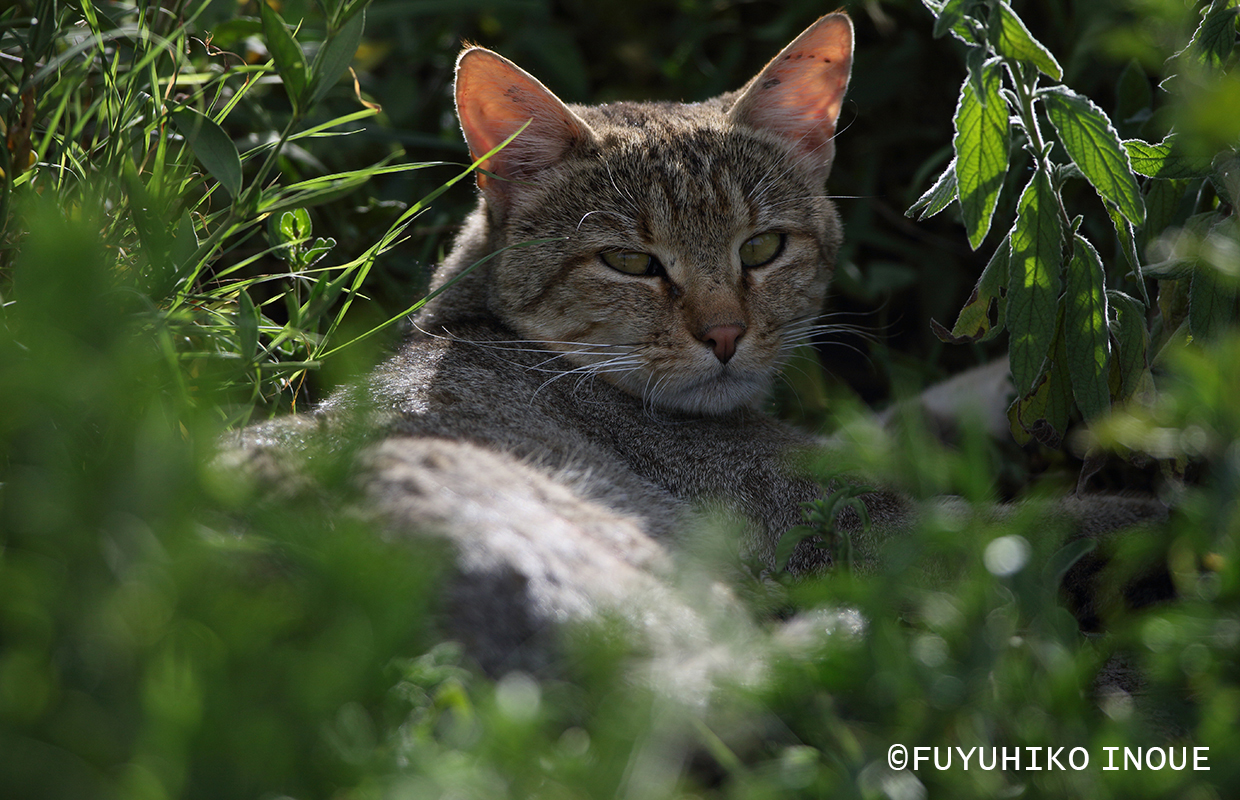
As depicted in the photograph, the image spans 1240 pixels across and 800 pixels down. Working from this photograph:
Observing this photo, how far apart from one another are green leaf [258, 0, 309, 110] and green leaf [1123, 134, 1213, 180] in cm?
140

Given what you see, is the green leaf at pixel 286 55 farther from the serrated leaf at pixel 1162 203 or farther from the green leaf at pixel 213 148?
the serrated leaf at pixel 1162 203

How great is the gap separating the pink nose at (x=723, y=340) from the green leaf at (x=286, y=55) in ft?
3.57

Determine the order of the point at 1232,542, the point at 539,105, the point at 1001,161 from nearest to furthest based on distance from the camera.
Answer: the point at 1232,542
the point at 1001,161
the point at 539,105

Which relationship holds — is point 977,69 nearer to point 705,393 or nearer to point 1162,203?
point 1162,203

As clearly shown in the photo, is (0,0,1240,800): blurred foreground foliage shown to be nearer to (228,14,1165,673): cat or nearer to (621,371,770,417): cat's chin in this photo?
(228,14,1165,673): cat

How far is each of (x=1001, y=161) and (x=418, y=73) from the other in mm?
2598

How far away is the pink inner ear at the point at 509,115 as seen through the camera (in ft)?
7.18

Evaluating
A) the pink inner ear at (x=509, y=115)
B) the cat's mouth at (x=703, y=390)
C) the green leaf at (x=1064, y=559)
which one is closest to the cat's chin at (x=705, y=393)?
the cat's mouth at (x=703, y=390)

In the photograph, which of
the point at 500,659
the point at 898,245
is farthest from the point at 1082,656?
the point at 898,245

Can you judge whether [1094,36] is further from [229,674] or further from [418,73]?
[229,674]

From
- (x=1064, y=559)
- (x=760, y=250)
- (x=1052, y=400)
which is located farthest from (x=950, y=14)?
(x=760, y=250)

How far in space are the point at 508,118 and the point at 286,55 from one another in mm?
947

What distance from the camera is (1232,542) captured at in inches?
35.9

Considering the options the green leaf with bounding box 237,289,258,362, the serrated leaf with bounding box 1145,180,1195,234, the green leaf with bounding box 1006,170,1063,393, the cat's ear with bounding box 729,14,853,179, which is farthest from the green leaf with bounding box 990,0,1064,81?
the green leaf with bounding box 237,289,258,362
